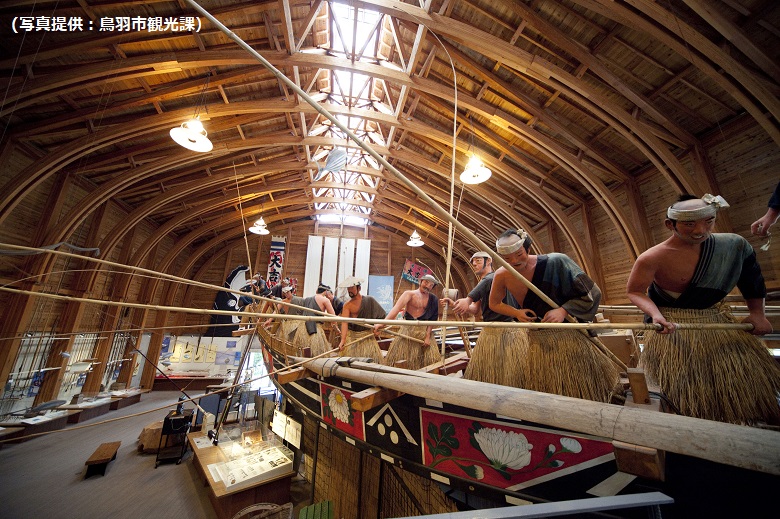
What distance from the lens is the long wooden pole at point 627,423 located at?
2.52 feet

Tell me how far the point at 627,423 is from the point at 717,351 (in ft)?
2.62

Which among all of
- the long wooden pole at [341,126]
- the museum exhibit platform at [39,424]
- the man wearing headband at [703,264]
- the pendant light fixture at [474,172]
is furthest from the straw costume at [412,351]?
the museum exhibit platform at [39,424]

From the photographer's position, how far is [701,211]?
1.22 meters

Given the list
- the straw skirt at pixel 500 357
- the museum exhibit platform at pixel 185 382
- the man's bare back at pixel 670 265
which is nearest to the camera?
the man's bare back at pixel 670 265

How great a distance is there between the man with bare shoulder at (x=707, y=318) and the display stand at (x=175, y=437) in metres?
7.78

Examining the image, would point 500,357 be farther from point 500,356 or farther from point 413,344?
point 413,344

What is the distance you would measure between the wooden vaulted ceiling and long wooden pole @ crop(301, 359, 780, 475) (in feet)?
7.32

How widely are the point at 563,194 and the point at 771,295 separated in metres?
3.85

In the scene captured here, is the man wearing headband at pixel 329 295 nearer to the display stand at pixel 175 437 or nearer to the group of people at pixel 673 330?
the group of people at pixel 673 330

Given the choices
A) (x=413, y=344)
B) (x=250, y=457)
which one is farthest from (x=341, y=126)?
(x=250, y=457)

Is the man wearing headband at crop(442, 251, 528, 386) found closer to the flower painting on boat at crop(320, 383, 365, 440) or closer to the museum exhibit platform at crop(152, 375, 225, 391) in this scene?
the flower painting on boat at crop(320, 383, 365, 440)

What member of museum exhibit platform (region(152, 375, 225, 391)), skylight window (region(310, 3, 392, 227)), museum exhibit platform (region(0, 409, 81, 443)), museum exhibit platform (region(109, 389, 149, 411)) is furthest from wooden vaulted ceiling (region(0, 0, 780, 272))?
museum exhibit platform (region(152, 375, 225, 391))

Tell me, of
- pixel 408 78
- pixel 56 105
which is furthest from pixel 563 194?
pixel 56 105

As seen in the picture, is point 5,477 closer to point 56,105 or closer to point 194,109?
point 56,105
